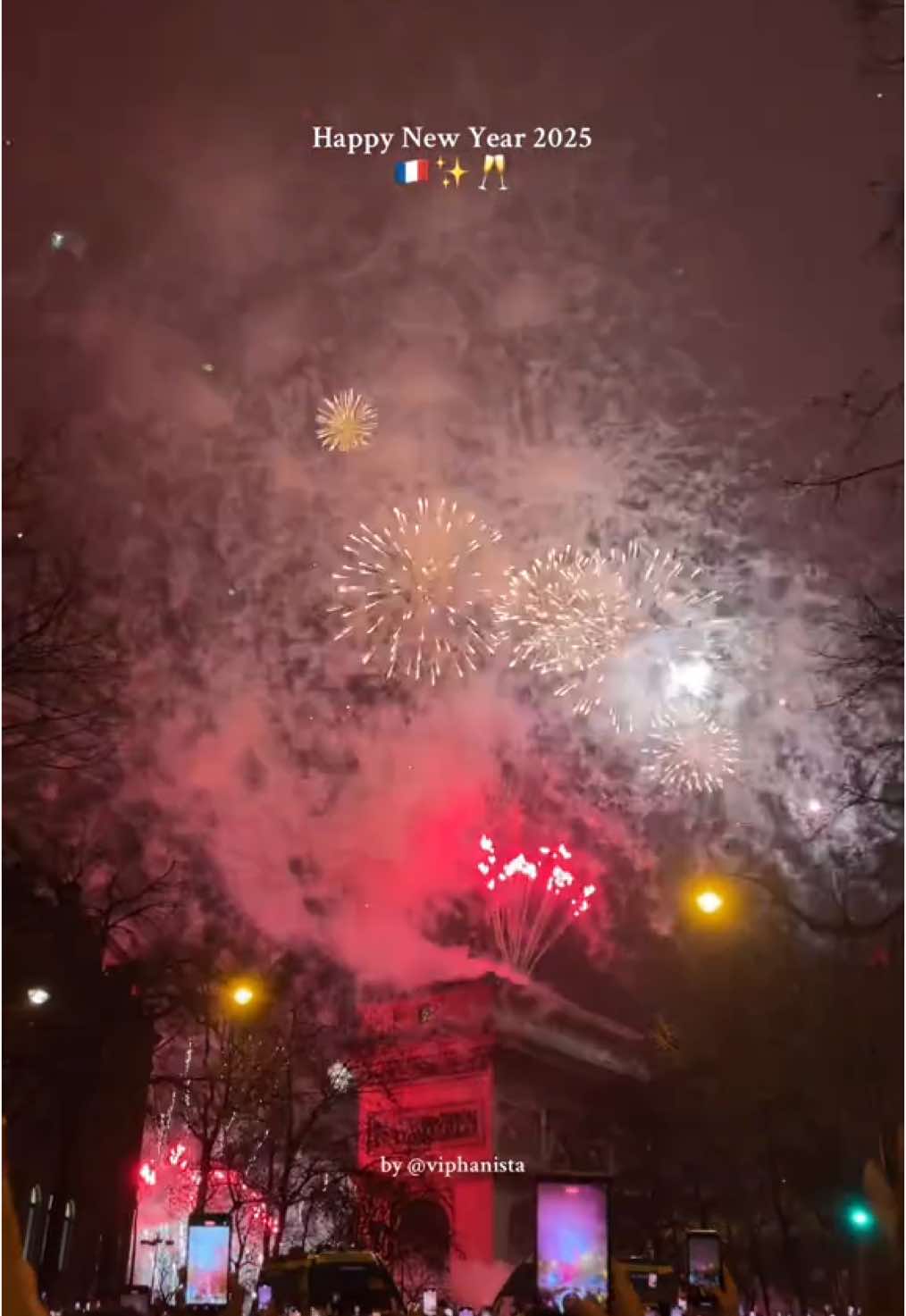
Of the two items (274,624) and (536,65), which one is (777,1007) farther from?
(536,65)

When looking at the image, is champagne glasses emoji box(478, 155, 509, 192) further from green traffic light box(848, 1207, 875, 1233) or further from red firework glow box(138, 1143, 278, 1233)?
green traffic light box(848, 1207, 875, 1233)

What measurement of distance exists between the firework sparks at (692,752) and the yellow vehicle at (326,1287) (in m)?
2.59

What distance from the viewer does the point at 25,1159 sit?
5242 millimetres

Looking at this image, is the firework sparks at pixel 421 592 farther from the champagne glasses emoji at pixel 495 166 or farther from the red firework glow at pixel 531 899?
the champagne glasses emoji at pixel 495 166

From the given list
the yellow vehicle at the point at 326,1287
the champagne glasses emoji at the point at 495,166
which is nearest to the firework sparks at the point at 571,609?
the champagne glasses emoji at the point at 495,166

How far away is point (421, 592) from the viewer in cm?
542

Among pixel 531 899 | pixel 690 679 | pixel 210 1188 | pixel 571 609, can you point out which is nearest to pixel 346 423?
pixel 571 609

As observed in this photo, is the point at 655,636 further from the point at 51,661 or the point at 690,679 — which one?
the point at 51,661

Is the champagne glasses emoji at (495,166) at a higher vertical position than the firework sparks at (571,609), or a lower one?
higher

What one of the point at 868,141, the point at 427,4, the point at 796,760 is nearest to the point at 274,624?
the point at 796,760

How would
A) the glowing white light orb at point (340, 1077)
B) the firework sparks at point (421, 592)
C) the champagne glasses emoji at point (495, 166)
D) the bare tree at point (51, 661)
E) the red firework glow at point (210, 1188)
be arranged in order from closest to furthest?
the bare tree at point (51, 661) → the champagne glasses emoji at point (495, 166) → the firework sparks at point (421, 592) → the red firework glow at point (210, 1188) → the glowing white light orb at point (340, 1077)

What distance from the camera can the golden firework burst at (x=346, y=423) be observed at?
17.5ft

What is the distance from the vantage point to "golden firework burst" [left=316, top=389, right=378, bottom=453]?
17.5ft

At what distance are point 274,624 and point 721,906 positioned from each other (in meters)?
2.43
